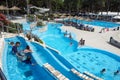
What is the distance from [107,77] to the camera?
518 inches

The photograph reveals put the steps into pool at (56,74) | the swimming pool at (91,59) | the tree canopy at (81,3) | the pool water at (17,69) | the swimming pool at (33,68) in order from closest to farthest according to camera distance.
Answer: the steps into pool at (56,74) → the pool water at (17,69) → the swimming pool at (33,68) → the swimming pool at (91,59) → the tree canopy at (81,3)

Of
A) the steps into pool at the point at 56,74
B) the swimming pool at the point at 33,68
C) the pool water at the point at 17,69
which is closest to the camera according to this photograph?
the steps into pool at the point at 56,74

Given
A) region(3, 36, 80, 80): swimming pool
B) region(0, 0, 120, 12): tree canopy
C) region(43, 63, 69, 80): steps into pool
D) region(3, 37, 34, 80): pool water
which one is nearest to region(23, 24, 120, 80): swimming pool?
region(3, 36, 80, 80): swimming pool

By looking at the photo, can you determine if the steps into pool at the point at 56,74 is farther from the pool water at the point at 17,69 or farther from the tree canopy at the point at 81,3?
the tree canopy at the point at 81,3

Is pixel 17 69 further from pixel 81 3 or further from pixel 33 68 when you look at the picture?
pixel 81 3

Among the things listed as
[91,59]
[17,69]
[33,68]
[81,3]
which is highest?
[81,3]

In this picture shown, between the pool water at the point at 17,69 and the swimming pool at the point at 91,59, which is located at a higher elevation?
the pool water at the point at 17,69

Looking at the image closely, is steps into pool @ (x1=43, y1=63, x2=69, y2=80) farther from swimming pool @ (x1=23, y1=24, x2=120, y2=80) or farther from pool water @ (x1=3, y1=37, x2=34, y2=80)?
swimming pool @ (x1=23, y1=24, x2=120, y2=80)

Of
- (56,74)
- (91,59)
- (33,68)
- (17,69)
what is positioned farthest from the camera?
(91,59)

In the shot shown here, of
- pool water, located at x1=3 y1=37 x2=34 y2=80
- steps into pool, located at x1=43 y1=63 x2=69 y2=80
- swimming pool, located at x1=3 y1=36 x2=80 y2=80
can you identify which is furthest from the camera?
swimming pool, located at x1=3 y1=36 x2=80 y2=80

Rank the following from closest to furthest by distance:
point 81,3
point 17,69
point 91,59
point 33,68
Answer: point 17,69
point 33,68
point 91,59
point 81,3

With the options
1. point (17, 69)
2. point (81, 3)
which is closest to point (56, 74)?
point (17, 69)

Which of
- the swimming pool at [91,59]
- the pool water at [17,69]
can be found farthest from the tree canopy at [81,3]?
the pool water at [17,69]

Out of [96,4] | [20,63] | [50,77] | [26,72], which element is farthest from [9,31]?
[96,4]
